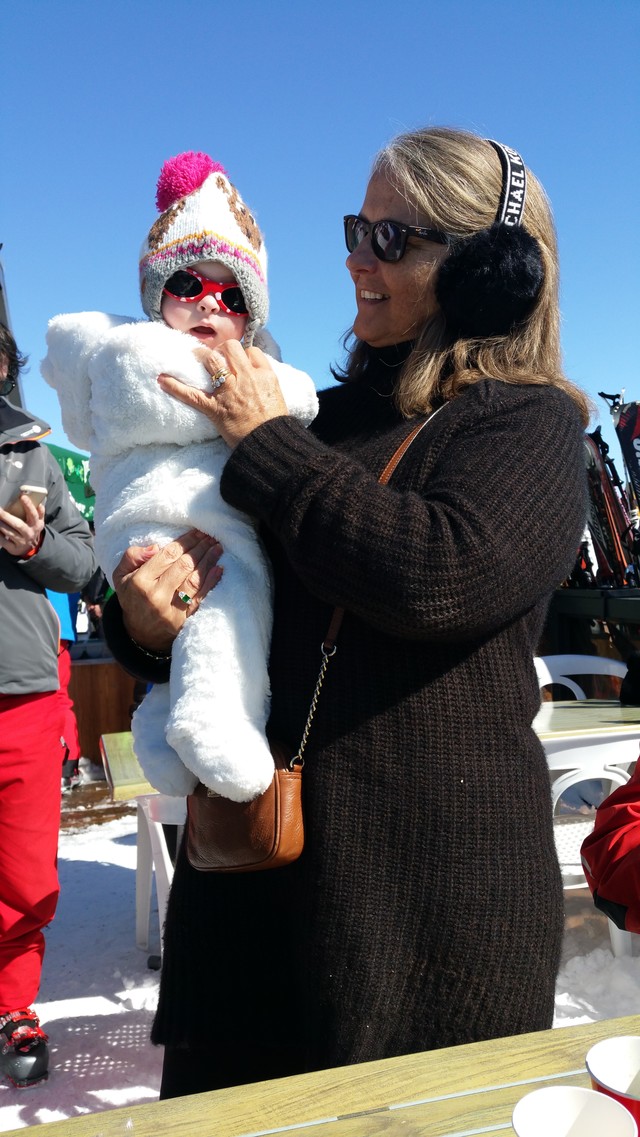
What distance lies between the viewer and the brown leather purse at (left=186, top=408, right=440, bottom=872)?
1.13 m

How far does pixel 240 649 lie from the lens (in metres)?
1.20

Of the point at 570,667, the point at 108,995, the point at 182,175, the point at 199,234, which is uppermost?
the point at 182,175

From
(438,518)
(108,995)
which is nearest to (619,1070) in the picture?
(438,518)

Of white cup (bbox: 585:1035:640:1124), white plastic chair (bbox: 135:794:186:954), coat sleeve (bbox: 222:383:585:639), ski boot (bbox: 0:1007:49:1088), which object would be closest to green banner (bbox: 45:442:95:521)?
white plastic chair (bbox: 135:794:186:954)

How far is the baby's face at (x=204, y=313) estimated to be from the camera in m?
1.46

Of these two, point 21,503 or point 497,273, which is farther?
point 21,503

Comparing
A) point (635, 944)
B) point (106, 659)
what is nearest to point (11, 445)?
point (635, 944)

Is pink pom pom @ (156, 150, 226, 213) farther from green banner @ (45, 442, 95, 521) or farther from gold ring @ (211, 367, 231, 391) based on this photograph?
green banner @ (45, 442, 95, 521)

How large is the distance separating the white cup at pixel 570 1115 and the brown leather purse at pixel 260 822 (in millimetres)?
502

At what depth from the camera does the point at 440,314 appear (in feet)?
4.59

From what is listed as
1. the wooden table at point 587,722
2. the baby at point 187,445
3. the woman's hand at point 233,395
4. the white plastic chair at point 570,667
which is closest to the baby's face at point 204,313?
the baby at point 187,445

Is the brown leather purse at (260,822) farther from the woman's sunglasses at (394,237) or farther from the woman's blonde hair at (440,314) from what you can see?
the woman's sunglasses at (394,237)

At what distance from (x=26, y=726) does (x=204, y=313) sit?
1610 mm

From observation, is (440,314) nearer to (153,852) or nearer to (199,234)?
(199,234)
